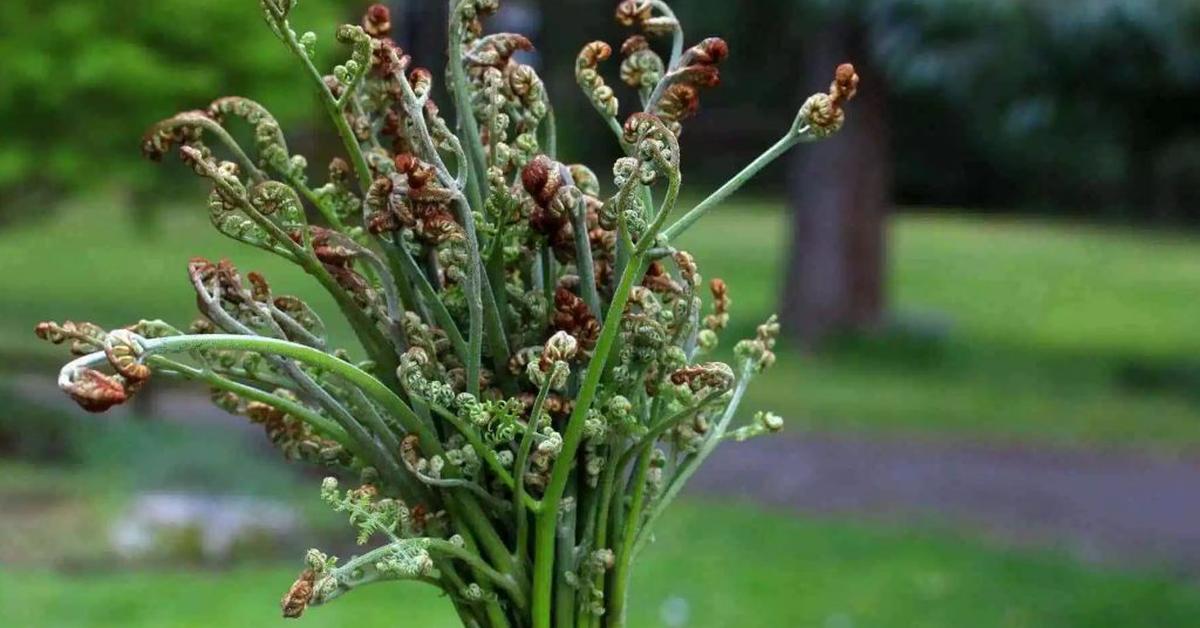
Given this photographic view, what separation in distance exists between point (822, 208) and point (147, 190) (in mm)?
5945

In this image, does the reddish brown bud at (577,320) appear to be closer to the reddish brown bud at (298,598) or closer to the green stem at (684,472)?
the green stem at (684,472)

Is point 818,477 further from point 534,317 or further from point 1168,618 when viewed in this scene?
point 534,317

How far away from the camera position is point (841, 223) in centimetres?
1399

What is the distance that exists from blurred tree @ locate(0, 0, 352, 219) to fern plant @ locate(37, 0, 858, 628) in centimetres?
689

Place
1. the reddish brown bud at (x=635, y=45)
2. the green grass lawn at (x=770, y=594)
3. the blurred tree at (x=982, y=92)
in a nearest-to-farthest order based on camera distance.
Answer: the reddish brown bud at (x=635, y=45) < the green grass lawn at (x=770, y=594) < the blurred tree at (x=982, y=92)

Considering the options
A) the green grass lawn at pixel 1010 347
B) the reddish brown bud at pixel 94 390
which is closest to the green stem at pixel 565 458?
the reddish brown bud at pixel 94 390

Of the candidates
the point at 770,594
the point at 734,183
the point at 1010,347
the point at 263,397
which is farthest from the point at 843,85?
the point at 1010,347

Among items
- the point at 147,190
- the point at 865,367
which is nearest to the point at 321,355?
the point at 147,190

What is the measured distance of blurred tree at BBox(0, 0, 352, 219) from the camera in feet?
27.3

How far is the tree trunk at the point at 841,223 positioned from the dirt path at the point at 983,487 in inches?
141

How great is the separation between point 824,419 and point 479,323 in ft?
32.3

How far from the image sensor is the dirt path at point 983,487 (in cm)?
809

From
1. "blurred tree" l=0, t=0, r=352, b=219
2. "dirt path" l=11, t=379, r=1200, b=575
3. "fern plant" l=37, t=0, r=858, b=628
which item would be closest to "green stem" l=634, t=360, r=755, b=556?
"fern plant" l=37, t=0, r=858, b=628

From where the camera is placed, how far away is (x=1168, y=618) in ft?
21.0
